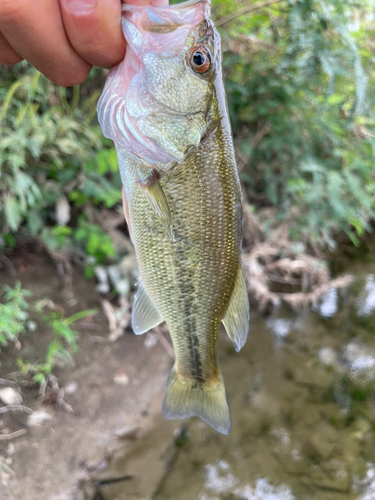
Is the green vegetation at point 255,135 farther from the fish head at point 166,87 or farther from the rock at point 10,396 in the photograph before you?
the fish head at point 166,87

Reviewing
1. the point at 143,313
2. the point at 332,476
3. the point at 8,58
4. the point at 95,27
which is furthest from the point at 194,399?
the point at 332,476

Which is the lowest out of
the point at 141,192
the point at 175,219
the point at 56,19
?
the point at 175,219

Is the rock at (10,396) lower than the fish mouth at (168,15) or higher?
lower

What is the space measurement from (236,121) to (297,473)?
3.41 meters

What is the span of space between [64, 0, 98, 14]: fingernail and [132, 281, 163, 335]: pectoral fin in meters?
0.99

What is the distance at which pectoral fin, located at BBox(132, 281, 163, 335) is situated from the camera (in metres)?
1.42

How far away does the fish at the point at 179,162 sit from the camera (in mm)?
1036

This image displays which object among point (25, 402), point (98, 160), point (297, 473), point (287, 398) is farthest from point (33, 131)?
point (297, 473)

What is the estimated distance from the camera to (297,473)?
242cm

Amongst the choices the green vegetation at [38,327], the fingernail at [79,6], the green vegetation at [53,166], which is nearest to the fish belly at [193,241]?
the fingernail at [79,6]

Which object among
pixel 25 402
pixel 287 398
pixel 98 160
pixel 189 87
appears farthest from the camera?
pixel 287 398

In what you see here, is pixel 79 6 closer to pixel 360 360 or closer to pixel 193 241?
pixel 193 241

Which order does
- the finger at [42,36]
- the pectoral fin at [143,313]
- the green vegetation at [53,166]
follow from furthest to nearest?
the green vegetation at [53,166] < the pectoral fin at [143,313] < the finger at [42,36]

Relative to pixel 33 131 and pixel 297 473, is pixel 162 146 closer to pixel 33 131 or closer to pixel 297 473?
pixel 33 131
